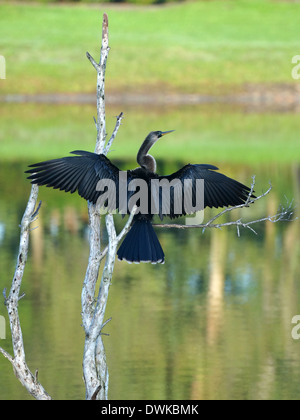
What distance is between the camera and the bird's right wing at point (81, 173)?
6766 millimetres

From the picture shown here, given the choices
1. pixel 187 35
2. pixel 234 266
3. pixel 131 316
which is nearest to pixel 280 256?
pixel 234 266

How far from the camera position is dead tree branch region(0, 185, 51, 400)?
271 inches

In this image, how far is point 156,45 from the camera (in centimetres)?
4431

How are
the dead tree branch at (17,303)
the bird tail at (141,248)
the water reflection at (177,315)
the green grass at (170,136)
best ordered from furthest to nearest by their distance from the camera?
1. the green grass at (170,136)
2. the water reflection at (177,315)
3. the dead tree branch at (17,303)
4. the bird tail at (141,248)

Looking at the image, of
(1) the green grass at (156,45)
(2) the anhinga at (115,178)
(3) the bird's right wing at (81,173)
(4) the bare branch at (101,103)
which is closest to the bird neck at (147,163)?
(2) the anhinga at (115,178)

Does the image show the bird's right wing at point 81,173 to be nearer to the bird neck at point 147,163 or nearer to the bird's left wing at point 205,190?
the bird neck at point 147,163

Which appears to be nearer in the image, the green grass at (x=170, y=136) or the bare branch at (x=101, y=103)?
the bare branch at (x=101, y=103)

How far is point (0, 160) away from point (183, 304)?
13.6 metres

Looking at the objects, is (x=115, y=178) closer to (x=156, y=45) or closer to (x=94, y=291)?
(x=94, y=291)

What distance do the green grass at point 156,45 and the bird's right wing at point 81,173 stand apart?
31.5m

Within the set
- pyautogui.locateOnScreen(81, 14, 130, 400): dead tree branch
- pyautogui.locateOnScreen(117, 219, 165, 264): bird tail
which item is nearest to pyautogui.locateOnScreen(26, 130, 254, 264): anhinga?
pyautogui.locateOnScreen(117, 219, 165, 264): bird tail

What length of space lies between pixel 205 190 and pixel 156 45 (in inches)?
1493

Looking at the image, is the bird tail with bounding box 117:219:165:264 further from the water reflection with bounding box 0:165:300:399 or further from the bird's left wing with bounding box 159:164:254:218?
the water reflection with bounding box 0:165:300:399

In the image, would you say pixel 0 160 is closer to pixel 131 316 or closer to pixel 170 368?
pixel 131 316
